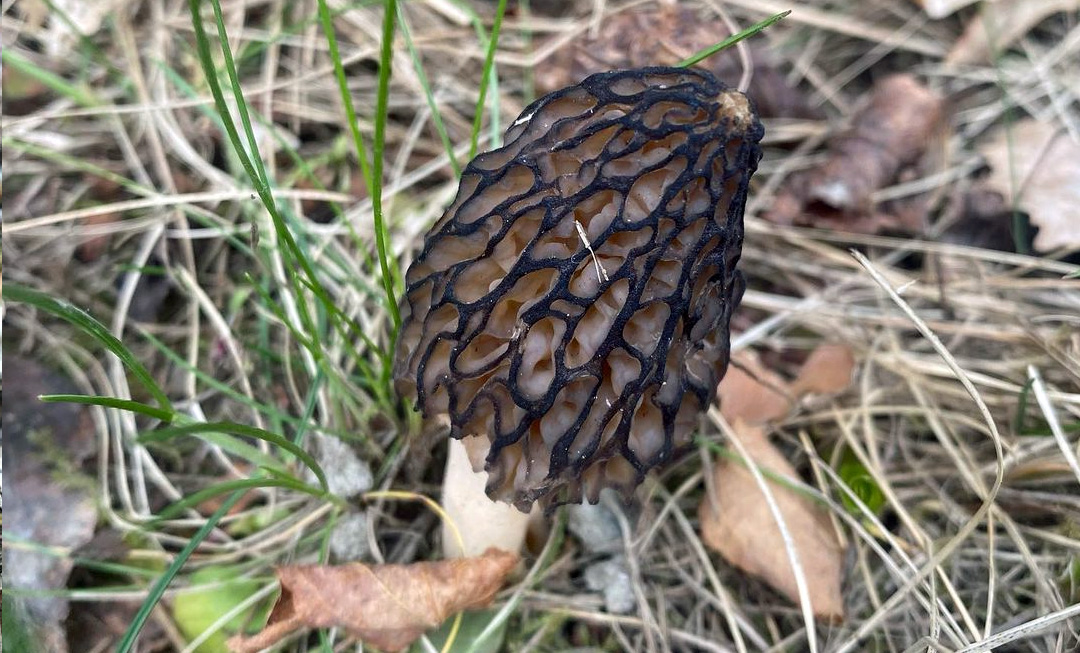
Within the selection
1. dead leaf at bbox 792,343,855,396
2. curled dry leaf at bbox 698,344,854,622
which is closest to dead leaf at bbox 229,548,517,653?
curled dry leaf at bbox 698,344,854,622

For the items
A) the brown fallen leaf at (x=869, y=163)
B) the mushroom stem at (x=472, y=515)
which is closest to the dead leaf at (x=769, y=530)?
the mushroom stem at (x=472, y=515)

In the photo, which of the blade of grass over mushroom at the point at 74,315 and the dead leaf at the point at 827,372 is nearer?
the blade of grass over mushroom at the point at 74,315

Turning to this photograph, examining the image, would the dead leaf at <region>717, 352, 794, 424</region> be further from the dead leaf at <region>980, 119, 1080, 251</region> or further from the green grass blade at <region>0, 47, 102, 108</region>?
the green grass blade at <region>0, 47, 102, 108</region>

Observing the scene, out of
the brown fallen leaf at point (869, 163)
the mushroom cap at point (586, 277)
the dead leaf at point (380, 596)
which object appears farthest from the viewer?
the brown fallen leaf at point (869, 163)

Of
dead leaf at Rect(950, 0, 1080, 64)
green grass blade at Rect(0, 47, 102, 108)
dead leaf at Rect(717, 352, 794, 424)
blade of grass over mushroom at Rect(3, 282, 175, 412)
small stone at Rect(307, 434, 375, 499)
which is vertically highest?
green grass blade at Rect(0, 47, 102, 108)

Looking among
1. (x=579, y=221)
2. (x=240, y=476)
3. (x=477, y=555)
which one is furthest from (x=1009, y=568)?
(x=240, y=476)

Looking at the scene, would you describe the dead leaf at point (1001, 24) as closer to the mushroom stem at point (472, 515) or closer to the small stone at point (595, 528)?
the small stone at point (595, 528)

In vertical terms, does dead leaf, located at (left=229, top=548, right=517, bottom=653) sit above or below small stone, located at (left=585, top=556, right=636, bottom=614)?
above
